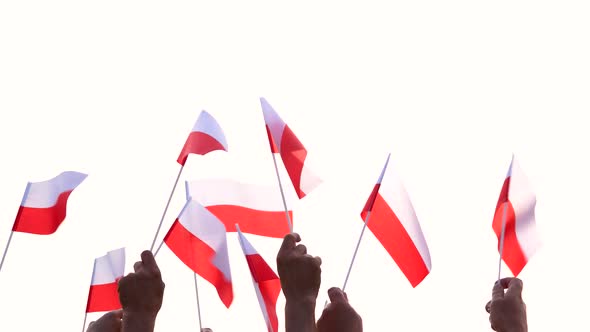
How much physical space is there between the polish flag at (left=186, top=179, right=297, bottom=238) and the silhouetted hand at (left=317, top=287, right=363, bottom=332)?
2.01 m

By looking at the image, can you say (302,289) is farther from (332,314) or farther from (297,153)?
(297,153)

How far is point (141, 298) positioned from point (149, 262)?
0.28 metres

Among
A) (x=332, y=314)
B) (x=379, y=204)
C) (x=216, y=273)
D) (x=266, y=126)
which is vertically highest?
(x=266, y=126)

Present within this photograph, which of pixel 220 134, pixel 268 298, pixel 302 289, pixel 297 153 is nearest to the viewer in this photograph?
pixel 302 289

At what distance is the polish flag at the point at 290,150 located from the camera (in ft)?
24.1

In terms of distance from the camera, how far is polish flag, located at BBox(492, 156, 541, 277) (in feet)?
25.2

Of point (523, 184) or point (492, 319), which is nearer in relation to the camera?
point (492, 319)

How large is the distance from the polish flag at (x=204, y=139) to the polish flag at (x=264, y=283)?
991 millimetres

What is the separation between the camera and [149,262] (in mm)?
5949

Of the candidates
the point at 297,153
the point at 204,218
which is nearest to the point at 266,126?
the point at 297,153

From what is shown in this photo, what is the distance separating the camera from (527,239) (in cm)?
775

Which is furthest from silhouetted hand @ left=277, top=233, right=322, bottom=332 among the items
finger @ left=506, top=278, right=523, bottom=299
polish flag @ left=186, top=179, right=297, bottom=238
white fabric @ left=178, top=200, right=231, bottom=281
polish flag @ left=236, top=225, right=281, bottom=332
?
polish flag @ left=186, top=179, right=297, bottom=238

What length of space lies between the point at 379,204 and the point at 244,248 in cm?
120

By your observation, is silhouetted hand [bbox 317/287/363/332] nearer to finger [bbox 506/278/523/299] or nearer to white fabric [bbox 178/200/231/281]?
finger [bbox 506/278/523/299]
